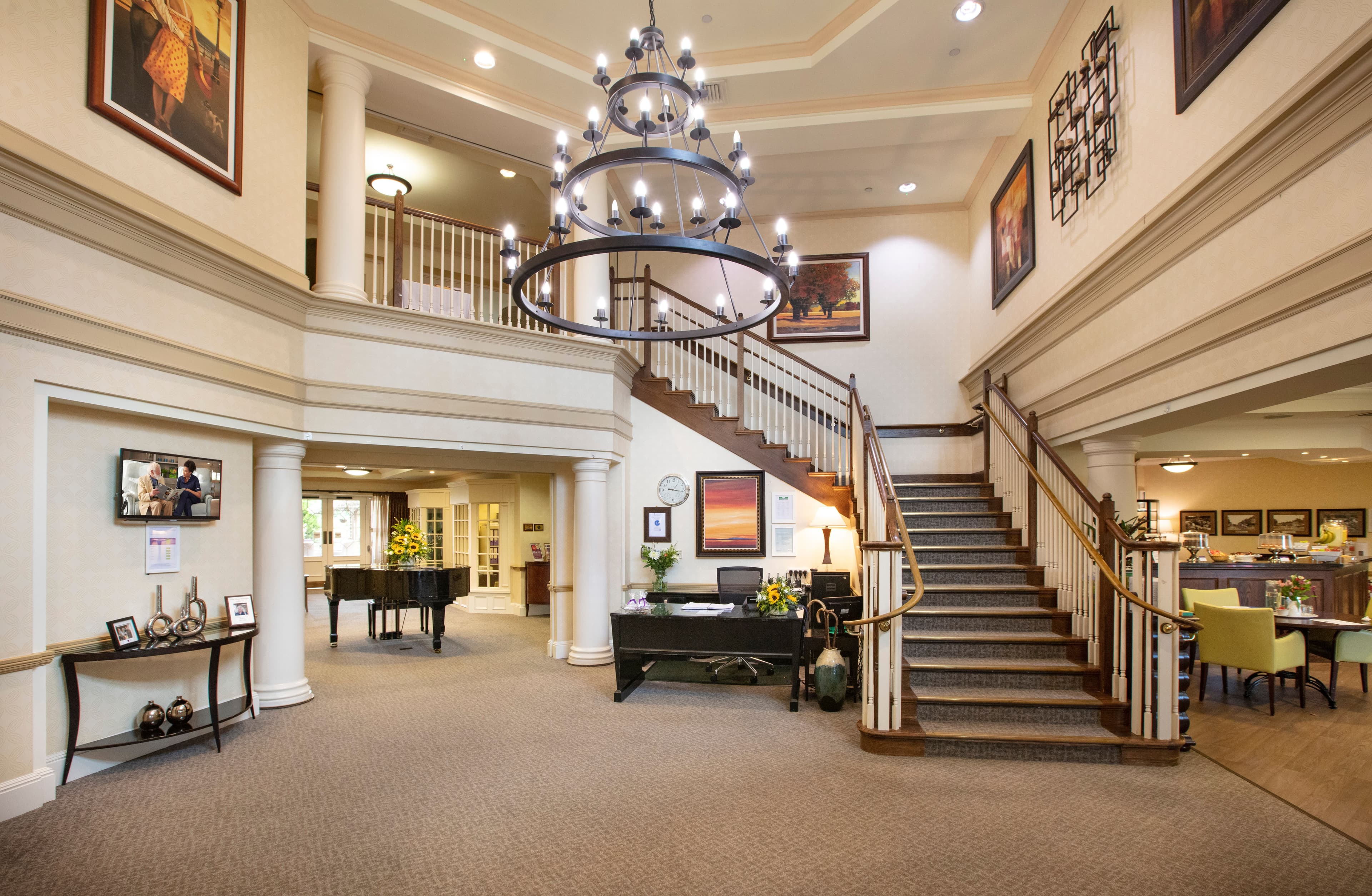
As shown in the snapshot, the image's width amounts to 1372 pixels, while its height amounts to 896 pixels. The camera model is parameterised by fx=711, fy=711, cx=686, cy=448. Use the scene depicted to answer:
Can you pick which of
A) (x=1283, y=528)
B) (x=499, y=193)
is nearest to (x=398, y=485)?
(x=499, y=193)

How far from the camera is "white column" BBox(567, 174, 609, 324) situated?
7879 millimetres

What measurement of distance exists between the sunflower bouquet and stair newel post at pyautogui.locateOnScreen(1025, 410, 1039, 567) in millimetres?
2191

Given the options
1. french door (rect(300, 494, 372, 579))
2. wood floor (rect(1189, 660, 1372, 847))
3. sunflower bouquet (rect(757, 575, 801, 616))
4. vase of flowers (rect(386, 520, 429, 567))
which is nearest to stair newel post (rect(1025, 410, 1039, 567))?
wood floor (rect(1189, 660, 1372, 847))

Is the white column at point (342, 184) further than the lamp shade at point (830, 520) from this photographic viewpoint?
No

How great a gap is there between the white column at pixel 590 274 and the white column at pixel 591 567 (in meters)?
1.66

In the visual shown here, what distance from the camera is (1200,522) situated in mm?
13211

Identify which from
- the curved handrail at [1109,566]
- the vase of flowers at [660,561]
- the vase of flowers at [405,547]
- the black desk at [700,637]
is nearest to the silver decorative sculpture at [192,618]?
the black desk at [700,637]

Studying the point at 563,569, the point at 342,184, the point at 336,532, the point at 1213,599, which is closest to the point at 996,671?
the point at 1213,599

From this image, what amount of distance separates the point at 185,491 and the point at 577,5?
525 centimetres

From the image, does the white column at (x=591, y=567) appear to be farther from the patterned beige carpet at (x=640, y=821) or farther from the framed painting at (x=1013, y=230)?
the framed painting at (x=1013, y=230)

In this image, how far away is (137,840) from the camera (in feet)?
12.0

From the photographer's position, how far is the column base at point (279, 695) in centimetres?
609

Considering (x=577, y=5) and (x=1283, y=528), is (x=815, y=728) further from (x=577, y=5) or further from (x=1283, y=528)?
(x=1283, y=528)

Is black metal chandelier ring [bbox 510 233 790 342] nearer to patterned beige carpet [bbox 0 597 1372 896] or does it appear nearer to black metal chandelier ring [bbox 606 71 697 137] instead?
black metal chandelier ring [bbox 606 71 697 137]
